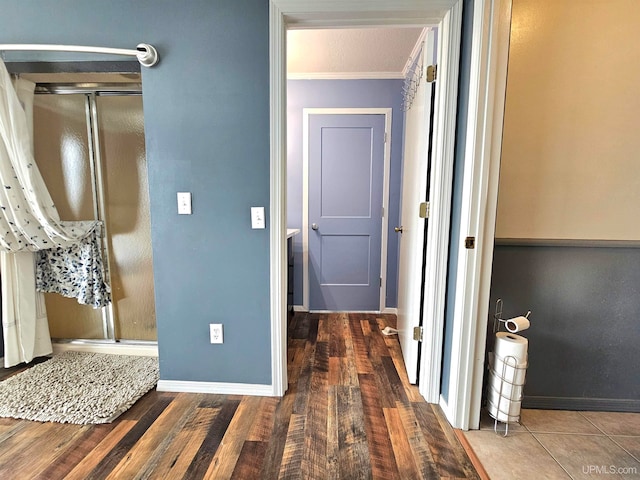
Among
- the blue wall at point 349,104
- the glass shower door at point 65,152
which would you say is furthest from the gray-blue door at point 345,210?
the glass shower door at point 65,152

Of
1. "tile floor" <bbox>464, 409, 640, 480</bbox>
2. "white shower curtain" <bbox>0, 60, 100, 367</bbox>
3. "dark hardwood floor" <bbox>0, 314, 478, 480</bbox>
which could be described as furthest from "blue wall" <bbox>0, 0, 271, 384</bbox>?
"tile floor" <bbox>464, 409, 640, 480</bbox>

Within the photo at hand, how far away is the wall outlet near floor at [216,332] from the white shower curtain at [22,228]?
1.11m

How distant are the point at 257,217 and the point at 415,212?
961 millimetres

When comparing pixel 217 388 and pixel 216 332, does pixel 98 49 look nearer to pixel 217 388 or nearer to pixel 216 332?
pixel 216 332

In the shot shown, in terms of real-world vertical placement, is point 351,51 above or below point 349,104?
above

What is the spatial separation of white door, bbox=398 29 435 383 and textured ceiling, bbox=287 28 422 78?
55cm

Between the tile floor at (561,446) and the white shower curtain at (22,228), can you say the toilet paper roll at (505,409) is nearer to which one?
the tile floor at (561,446)

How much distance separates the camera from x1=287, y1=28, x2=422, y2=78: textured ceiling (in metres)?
2.05

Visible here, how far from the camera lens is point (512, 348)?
1.30 meters

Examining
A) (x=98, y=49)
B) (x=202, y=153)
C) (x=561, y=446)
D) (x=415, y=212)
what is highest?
(x=98, y=49)

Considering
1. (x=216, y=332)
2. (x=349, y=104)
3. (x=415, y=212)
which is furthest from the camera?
(x=349, y=104)

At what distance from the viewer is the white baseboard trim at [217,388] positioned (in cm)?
163

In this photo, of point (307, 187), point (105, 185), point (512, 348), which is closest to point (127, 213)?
point (105, 185)

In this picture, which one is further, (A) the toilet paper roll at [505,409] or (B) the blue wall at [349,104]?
(B) the blue wall at [349,104]
